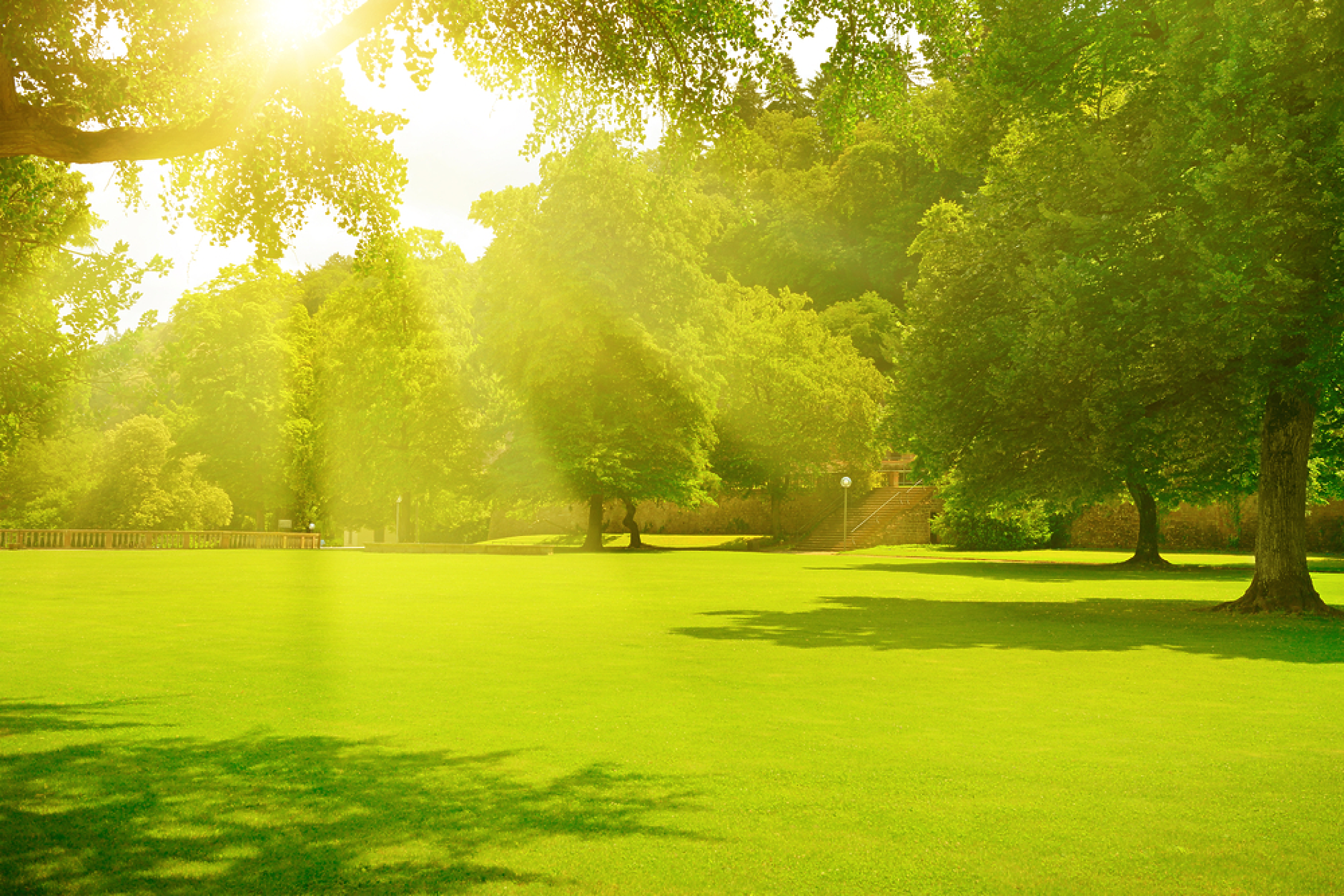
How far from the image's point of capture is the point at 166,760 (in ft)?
22.4

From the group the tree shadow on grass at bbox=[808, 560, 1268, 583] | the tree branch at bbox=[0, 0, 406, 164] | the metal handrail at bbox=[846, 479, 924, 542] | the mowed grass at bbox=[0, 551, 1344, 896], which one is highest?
the tree branch at bbox=[0, 0, 406, 164]

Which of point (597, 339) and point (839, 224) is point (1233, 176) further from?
point (839, 224)

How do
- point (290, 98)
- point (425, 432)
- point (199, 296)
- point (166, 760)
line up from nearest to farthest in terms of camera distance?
point (166, 760) < point (290, 98) < point (425, 432) < point (199, 296)

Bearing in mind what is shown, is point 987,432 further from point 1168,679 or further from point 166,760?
point 166,760

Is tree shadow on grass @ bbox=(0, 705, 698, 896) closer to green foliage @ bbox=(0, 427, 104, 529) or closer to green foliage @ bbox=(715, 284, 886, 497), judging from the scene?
green foliage @ bbox=(715, 284, 886, 497)

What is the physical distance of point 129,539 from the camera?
158ft

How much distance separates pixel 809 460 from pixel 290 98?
46.2 m

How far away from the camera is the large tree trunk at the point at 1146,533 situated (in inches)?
1441

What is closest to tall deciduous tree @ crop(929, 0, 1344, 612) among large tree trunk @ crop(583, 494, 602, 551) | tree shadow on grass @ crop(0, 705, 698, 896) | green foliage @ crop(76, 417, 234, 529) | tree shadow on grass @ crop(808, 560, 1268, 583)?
tree shadow on grass @ crop(808, 560, 1268, 583)

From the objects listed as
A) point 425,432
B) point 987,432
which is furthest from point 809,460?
point 987,432

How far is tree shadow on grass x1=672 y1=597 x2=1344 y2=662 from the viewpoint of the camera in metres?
14.2

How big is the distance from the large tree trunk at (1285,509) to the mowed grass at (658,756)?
2.75m

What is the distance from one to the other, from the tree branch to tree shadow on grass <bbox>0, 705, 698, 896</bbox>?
448 centimetres

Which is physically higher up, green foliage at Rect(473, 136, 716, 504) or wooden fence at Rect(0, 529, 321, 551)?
green foliage at Rect(473, 136, 716, 504)
